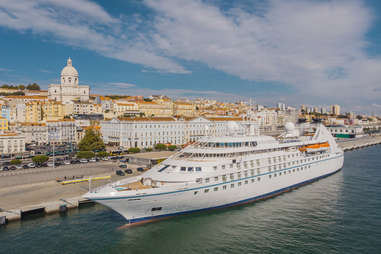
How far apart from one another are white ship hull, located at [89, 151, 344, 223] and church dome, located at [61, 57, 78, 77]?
9530cm

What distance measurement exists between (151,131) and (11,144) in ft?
91.9

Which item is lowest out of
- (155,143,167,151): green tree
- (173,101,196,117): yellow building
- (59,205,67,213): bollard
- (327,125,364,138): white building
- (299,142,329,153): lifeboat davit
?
(59,205,67,213): bollard

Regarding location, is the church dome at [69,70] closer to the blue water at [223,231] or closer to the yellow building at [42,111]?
the yellow building at [42,111]

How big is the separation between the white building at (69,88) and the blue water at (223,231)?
87.3 meters

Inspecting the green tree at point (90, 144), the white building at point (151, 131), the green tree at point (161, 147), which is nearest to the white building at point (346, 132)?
the white building at point (151, 131)

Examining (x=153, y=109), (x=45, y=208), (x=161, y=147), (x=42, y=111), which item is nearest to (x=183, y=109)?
(x=153, y=109)

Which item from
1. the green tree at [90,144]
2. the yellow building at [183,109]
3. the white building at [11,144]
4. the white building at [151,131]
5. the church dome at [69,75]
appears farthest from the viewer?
the yellow building at [183,109]

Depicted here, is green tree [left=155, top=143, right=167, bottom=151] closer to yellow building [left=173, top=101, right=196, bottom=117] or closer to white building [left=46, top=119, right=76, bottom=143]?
white building [left=46, top=119, right=76, bottom=143]

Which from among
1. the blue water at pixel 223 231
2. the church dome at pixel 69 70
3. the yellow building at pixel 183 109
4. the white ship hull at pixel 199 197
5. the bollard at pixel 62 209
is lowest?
the blue water at pixel 223 231

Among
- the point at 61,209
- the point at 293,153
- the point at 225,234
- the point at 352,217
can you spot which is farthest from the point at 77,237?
the point at 293,153

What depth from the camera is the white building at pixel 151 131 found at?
65.9 m

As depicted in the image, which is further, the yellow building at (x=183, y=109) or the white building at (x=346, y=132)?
the yellow building at (x=183, y=109)

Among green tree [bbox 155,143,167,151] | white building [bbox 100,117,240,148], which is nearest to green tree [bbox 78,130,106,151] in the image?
green tree [bbox 155,143,167,151]

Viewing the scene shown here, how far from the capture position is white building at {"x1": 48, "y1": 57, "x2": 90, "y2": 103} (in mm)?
102438
